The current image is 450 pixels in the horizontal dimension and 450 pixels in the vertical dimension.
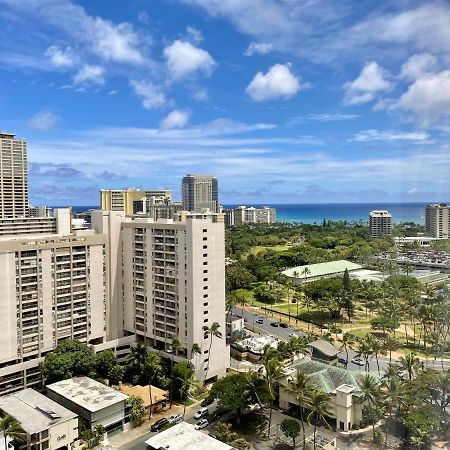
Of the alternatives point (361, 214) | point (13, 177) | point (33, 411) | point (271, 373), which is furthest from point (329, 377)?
point (361, 214)

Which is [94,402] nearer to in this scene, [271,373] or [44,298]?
[44,298]

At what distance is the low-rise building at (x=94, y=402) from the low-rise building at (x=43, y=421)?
0.25 meters

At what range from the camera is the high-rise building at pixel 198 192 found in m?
40.8

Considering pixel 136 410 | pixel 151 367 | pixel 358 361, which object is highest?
pixel 151 367

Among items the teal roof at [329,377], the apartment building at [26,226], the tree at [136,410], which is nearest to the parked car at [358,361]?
the teal roof at [329,377]

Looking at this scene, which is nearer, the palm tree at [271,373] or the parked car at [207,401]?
the palm tree at [271,373]

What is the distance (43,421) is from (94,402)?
3.06 ft

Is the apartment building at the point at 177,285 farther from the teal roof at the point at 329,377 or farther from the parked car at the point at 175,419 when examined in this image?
the teal roof at the point at 329,377

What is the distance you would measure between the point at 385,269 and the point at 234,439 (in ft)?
45.1

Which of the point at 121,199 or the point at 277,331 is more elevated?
the point at 121,199

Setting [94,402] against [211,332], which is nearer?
[94,402]

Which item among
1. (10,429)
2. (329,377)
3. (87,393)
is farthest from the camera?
(329,377)

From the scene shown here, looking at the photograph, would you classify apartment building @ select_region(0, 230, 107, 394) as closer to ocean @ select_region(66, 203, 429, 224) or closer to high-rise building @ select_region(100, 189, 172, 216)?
ocean @ select_region(66, 203, 429, 224)

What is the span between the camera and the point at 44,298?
31.6 feet
